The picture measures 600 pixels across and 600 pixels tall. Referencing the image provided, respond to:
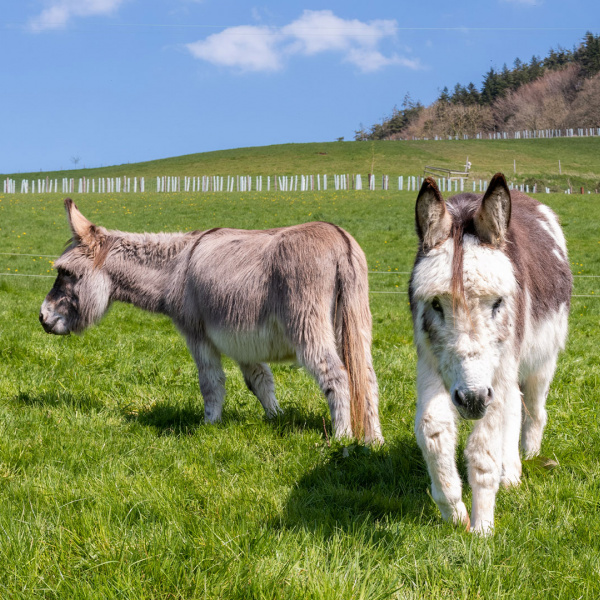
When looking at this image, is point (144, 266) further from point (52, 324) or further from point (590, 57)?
point (590, 57)

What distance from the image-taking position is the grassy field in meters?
56.9

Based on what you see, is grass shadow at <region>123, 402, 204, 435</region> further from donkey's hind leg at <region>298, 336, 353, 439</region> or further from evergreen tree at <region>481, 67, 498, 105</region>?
evergreen tree at <region>481, 67, 498, 105</region>

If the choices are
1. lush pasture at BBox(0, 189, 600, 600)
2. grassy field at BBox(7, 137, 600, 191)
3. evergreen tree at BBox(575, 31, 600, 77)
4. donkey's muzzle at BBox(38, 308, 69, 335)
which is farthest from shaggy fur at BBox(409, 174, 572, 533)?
evergreen tree at BBox(575, 31, 600, 77)

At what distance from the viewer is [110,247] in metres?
5.79

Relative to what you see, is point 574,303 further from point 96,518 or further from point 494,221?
point 96,518

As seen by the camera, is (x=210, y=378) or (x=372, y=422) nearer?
(x=372, y=422)

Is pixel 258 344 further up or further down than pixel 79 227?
further down

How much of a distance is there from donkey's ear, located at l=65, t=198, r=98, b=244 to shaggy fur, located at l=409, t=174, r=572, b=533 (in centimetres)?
390

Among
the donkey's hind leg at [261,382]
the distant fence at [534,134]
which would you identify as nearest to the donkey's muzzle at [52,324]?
the donkey's hind leg at [261,382]

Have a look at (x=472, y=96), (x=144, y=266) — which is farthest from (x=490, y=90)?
(x=144, y=266)

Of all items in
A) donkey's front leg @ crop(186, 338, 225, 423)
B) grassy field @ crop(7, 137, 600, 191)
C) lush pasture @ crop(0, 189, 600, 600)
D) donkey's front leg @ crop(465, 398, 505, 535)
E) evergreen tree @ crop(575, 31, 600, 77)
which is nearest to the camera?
lush pasture @ crop(0, 189, 600, 600)

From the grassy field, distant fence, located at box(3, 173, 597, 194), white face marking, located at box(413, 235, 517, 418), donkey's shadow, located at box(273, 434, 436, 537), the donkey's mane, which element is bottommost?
donkey's shadow, located at box(273, 434, 436, 537)

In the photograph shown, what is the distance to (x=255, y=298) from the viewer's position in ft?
15.0

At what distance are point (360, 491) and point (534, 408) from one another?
1.47m
